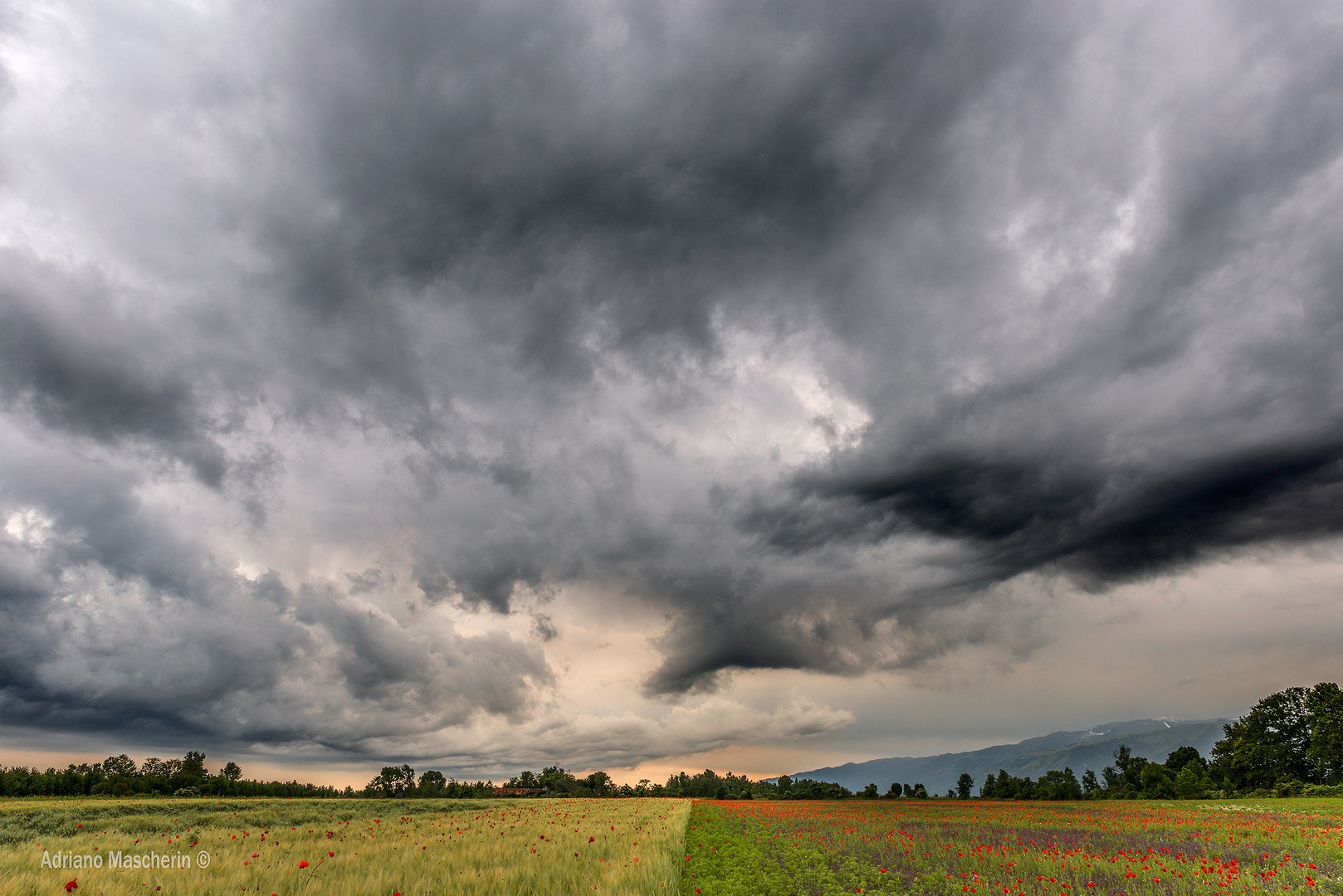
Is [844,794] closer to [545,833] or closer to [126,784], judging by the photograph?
[545,833]

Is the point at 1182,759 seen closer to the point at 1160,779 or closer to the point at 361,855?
the point at 1160,779

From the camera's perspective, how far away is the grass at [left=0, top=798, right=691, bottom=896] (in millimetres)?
10594

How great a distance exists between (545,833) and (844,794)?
309ft

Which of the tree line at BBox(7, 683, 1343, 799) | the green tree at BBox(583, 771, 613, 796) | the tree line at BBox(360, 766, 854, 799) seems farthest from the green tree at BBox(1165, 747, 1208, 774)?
the green tree at BBox(583, 771, 613, 796)

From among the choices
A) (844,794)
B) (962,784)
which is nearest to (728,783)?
(844,794)

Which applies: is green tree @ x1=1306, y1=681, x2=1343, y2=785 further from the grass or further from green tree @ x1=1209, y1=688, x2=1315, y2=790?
the grass

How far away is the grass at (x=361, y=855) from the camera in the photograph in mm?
10594

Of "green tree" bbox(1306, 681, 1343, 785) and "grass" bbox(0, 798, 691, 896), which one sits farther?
"green tree" bbox(1306, 681, 1343, 785)

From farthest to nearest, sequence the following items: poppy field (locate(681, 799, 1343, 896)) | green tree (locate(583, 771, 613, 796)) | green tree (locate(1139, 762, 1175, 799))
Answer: green tree (locate(583, 771, 613, 796)) → green tree (locate(1139, 762, 1175, 799)) → poppy field (locate(681, 799, 1343, 896))

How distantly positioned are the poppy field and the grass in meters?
3.58

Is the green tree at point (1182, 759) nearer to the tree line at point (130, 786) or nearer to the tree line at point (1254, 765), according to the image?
the tree line at point (1254, 765)

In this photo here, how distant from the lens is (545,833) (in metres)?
21.4

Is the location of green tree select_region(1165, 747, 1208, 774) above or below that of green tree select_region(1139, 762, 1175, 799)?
above

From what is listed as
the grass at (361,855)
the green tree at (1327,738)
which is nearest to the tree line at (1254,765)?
the green tree at (1327,738)
